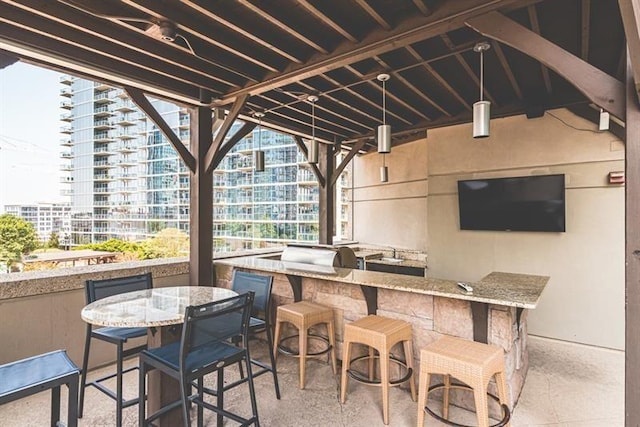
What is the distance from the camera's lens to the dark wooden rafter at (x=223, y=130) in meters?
3.70

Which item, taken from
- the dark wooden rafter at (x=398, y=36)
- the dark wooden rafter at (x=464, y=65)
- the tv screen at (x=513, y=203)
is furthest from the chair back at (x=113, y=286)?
the tv screen at (x=513, y=203)

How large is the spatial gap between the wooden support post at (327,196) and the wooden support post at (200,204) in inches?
97.9

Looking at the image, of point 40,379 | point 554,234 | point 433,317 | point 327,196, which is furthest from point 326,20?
point 327,196

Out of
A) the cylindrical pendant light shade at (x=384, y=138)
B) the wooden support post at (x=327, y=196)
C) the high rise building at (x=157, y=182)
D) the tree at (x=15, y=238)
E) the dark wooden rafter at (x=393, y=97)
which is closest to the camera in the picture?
the cylindrical pendant light shade at (x=384, y=138)

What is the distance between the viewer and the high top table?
1.75 metres

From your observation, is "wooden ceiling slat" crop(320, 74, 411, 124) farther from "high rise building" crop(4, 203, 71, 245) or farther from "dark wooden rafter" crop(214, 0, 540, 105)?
"high rise building" crop(4, 203, 71, 245)

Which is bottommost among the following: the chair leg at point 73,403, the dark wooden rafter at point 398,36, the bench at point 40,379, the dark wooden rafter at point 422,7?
the chair leg at point 73,403

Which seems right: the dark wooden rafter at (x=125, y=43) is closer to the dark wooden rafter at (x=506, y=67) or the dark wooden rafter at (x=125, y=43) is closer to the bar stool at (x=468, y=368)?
the dark wooden rafter at (x=506, y=67)

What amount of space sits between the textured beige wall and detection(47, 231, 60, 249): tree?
13824 mm

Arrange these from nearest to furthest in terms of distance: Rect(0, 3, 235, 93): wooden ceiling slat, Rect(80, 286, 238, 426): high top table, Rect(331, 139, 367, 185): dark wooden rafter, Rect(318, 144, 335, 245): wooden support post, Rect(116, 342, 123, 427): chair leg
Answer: Rect(80, 286, 238, 426): high top table, Rect(116, 342, 123, 427): chair leg, Rect(0, 3, 235, 93): wooden ceiling slat, Rect(331, 139, 367, 185): dark wooden rafter, Rect(318, 144, 335, 245): wooden support post

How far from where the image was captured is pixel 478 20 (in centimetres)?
216

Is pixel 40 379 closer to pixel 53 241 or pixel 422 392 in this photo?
pixel 422 392

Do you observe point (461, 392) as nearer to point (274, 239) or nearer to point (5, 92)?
point (274, 239)

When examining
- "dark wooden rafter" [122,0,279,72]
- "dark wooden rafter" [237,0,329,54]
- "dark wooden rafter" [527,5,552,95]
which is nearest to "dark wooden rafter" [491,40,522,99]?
"dark wooden rafter" [527,5,552,95]
